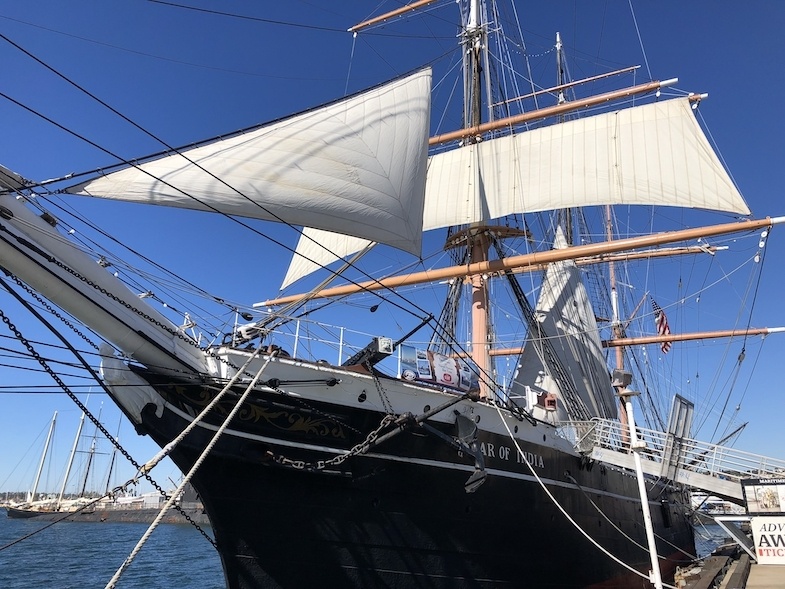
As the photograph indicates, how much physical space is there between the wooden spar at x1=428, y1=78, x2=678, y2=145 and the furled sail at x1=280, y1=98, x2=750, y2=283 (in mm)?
567

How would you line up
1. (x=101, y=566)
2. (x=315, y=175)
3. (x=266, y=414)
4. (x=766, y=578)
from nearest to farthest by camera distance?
(x=266, y=414) → (x=315, y=175) → (x=766, y=578) → (x=101, y=566)

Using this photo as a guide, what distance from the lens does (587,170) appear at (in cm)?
2080

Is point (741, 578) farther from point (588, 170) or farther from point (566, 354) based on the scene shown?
point (588, 170)

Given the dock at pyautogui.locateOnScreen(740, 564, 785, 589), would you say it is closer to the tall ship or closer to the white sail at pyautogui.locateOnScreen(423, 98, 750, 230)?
the tall ship

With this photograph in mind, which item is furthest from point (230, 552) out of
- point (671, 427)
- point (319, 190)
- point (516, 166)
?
point (516, 166)

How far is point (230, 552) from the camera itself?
7.68 m

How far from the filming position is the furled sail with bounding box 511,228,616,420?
17109 mm

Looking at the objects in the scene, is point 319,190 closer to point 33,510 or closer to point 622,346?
point 622,346

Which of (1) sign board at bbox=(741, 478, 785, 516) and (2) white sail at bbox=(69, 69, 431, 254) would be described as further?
(1) sign board at bbox=(741, 478, 785, 516)

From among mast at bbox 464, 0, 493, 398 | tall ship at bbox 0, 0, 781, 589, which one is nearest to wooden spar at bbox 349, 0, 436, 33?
mast at bbox 464, 0, 493, 398

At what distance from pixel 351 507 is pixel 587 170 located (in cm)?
1688

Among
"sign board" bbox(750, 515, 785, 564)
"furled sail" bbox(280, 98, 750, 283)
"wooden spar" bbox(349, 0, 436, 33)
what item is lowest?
"sign board" bbox(750, 515, 785, 564)

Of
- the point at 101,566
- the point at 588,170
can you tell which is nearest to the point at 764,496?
the point at 588,170

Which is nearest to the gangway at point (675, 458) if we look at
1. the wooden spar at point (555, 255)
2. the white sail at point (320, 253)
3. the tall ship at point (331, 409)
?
the tall ship at point (331, 409)
